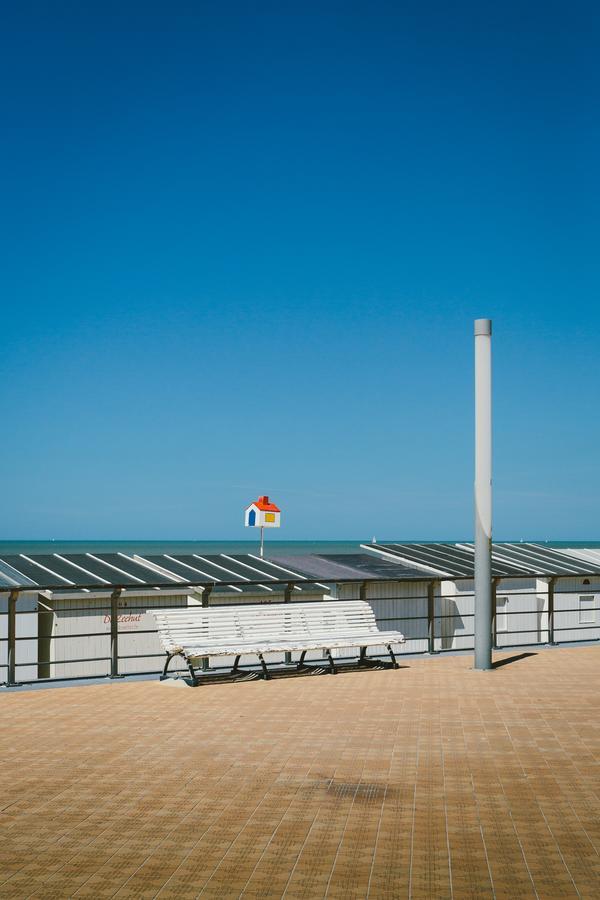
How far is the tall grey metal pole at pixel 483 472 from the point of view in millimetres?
11430

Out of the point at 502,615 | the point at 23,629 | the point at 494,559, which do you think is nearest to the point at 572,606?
the point at 502,615

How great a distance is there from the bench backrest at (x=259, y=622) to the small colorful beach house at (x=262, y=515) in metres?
16.0

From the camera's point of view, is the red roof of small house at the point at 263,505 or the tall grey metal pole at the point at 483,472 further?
the red roof of small house at the point at 263,505

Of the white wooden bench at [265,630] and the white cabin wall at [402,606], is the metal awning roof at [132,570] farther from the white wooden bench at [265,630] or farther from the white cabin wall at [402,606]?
the white wooden bench at [265,630]

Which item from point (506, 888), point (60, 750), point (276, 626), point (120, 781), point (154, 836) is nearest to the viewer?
point (506, 888)

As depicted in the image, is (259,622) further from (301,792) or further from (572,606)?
(572,606)

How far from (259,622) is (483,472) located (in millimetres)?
3189

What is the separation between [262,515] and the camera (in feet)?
91.9

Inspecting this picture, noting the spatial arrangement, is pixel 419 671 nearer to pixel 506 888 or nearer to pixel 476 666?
pixel 476 666

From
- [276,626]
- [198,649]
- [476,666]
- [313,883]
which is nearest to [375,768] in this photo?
[313,883]

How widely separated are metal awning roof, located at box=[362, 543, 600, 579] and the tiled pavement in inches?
590

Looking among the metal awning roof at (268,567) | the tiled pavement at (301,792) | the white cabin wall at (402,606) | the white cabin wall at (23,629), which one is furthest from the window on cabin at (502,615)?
the tiled pavement at (301,792)

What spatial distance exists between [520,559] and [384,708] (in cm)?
1931

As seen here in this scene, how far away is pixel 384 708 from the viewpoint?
924 centimetres
